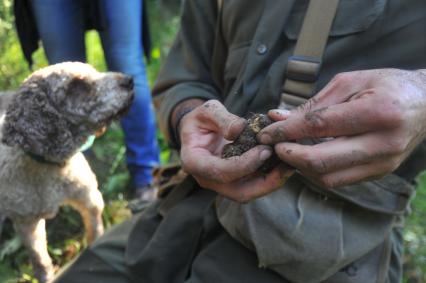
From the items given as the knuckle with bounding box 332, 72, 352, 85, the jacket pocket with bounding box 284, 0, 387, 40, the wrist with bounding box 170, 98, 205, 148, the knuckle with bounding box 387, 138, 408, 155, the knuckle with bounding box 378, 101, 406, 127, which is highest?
the jacket pocket with bounding box 284, 0, 387, 40

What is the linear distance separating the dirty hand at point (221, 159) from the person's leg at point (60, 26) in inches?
63.2

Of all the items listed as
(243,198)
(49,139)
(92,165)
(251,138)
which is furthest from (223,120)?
(92,165)

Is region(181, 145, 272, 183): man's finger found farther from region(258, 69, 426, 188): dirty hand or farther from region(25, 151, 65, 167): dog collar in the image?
region(25, 151, 65, 167): dog collar

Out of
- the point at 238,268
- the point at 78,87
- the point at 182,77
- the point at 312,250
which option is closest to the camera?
the point at 312,250

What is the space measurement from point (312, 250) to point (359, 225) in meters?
0.17

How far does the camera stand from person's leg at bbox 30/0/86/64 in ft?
8.43

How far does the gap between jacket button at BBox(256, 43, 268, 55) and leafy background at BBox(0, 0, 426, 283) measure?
1454mm

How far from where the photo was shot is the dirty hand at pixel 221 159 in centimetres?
105

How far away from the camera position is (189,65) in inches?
66.5

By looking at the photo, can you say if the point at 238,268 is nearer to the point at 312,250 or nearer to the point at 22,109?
the point at 312,250

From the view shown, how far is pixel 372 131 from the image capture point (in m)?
0.92

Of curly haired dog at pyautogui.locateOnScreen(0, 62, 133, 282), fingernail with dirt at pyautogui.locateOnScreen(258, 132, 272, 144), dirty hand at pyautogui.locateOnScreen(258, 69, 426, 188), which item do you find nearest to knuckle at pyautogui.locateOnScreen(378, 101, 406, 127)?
dirty hand at pyautogui.locateOnScreen(258, 69, 426, 188)

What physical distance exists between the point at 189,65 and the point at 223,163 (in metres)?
0.69

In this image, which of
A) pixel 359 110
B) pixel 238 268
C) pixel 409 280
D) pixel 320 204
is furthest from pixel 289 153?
pixel 409 280
